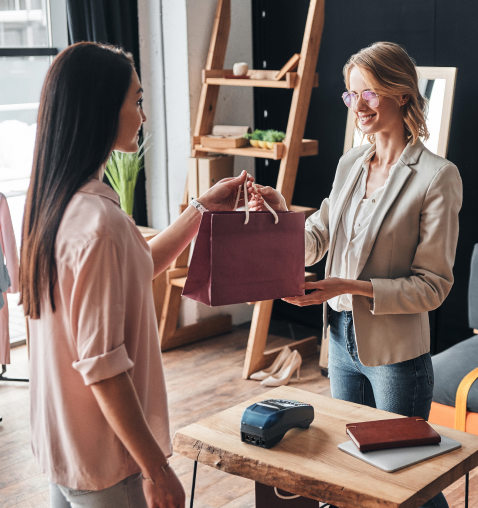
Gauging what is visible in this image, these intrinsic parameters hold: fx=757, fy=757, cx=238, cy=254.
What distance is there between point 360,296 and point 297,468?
0.55 m

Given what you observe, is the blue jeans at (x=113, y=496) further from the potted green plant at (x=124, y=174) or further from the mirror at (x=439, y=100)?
the potted green plant at (x=124, y=174)

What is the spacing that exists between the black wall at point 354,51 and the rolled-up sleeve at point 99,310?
312 cm

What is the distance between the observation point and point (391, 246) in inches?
81.7

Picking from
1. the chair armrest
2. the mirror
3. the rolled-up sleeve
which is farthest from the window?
the rolled-up sleeve

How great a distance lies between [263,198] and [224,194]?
13cm

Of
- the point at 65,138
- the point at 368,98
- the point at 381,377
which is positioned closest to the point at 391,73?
the point at 368,98

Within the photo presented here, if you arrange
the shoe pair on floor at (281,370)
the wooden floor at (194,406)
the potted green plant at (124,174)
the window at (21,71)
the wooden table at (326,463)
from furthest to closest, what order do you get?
the window at (21,71) → the potted green plant at (124,174) → the shoe pair on floor at (281,370) → the wooden floor at (194,406) → the wooden table at (326,463)

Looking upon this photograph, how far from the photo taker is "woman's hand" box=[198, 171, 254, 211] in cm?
201

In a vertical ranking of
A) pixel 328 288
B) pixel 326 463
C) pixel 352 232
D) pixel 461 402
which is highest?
pixel 352 232

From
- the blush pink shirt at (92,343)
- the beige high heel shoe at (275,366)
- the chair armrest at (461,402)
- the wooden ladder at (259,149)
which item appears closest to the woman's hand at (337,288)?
the blush pink shirt at (92,343)

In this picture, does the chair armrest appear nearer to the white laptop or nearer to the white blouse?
the white blouse

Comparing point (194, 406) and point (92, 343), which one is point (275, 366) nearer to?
point (194, 406)

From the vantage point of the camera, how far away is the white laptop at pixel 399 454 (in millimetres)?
1721

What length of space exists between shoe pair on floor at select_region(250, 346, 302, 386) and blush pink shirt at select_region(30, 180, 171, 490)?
2680 mm
